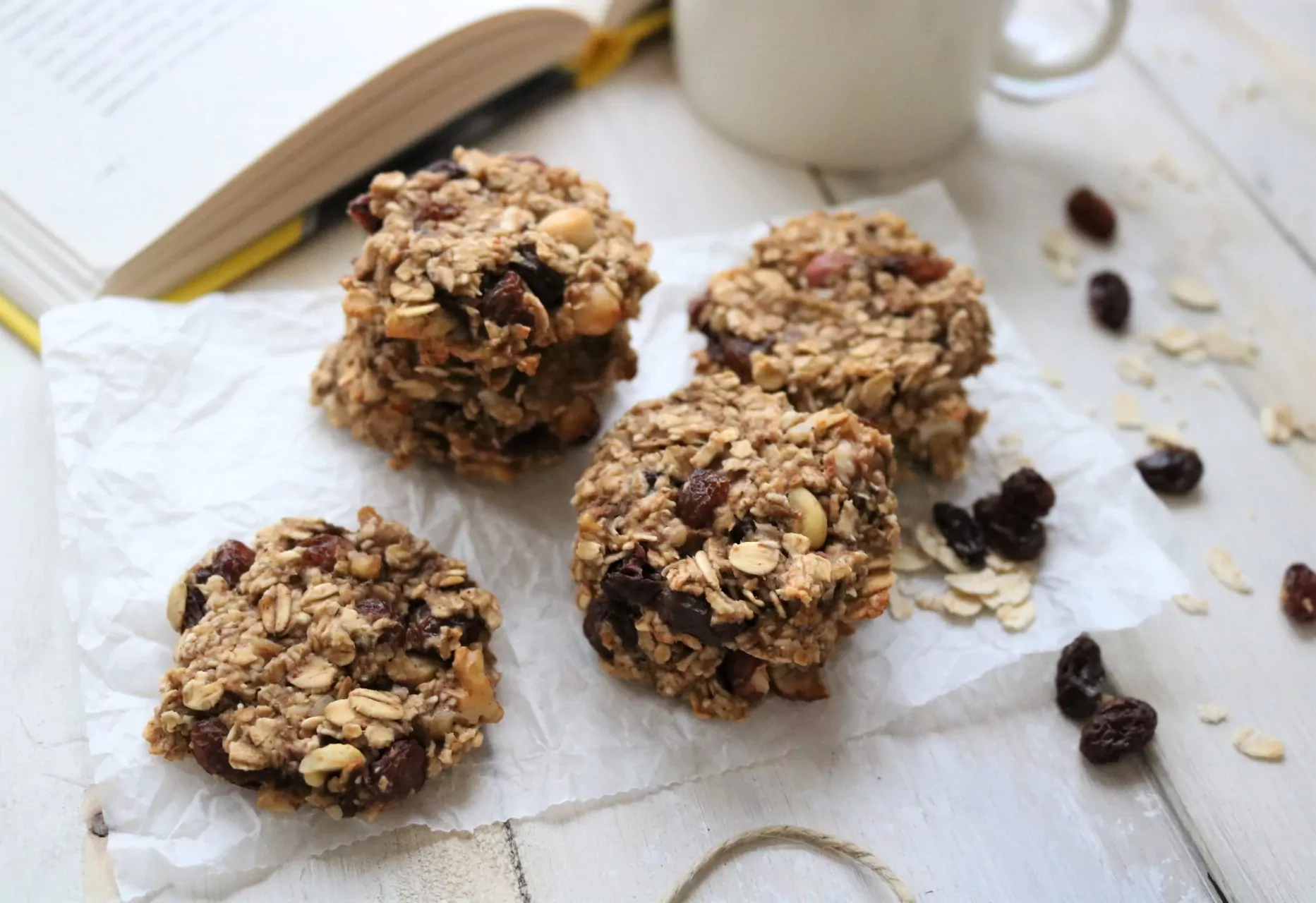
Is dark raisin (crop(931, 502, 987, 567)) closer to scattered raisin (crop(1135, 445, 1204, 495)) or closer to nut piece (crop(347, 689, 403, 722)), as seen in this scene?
scattered raisin (crop(1135, 445, 1204, 495))

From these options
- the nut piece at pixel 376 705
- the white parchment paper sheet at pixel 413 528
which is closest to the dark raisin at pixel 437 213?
the white parchment paper sheet at pixel 413 528

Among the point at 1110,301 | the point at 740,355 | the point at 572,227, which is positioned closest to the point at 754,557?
the point at 740,355

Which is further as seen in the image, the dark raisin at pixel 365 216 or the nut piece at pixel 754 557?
the dark raisin at pixel 365 216

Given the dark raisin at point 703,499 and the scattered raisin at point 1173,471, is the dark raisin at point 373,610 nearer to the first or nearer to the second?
the dark raisin at point 703,499

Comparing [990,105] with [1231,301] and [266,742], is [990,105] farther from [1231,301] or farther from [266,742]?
[266,742]

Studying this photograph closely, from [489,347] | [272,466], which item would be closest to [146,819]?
[272,466]

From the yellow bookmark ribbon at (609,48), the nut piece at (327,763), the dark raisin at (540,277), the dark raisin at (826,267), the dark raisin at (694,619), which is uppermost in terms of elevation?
the dark raisin at (540,277)

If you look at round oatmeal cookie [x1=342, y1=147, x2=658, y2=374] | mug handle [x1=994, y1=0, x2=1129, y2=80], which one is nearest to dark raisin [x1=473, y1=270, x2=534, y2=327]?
round oatmeal cookie [x1=342, y1=147, x2=658, y2=374]
